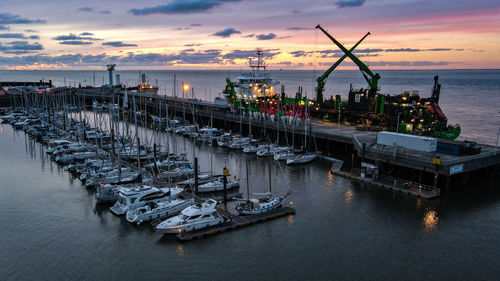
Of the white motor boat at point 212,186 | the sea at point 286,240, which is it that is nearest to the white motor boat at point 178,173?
the white motor boat at point 212,186

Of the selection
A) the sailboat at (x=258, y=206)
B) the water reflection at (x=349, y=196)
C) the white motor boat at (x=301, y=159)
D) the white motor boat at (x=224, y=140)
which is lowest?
the water reflection at (x=349, y=196)

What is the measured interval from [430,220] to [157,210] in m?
23.3

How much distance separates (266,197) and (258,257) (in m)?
9.05

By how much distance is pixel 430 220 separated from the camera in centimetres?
3228

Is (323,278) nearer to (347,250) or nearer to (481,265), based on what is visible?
(347,250)

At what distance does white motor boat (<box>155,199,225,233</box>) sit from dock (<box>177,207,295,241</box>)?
14.8 inches

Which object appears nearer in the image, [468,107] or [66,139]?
[66,139]

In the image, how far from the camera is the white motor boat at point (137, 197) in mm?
32250

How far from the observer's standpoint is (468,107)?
124562 millimetres

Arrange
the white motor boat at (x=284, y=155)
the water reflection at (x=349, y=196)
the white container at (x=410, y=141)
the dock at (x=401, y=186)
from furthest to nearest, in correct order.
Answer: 1. the white motor boat at (x=284, y=155)
2. the white container at (x=410, y=141)
3. the dock at (x=401, y=186)
4. the water reflection at (x=349, y=196)

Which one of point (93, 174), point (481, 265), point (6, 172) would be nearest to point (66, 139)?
point (6, 172)

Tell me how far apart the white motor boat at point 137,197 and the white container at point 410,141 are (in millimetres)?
25175

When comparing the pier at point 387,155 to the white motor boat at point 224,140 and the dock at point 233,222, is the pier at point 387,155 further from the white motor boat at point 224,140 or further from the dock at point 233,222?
the dock at point 233,222

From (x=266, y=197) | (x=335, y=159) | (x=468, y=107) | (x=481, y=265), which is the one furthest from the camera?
(x=468, y=107)
